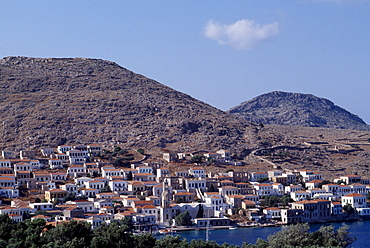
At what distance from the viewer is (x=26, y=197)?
76.9 meters

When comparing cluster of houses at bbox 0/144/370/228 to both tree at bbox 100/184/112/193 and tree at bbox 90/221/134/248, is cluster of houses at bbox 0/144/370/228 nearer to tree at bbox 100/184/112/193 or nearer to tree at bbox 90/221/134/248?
tree at bbox 100/184/112/193

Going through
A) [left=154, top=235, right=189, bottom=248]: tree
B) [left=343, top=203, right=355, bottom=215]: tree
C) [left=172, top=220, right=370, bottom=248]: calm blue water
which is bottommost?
[left=172, top=220, right=370, bottom=248]: calm blue water

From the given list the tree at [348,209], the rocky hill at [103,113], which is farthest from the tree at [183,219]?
the rocky hill at [103,113]

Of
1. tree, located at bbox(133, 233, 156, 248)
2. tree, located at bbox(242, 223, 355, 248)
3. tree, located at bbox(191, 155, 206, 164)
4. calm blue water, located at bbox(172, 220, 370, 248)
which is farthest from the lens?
tree, located at bbox(191, 155, 206, 164)

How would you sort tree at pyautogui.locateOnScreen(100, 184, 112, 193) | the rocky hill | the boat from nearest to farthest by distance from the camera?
the boat < tree at pyautogui.locateOnScreen(100, 184, 112, 193) < the rocky hill

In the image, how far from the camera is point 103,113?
390ft

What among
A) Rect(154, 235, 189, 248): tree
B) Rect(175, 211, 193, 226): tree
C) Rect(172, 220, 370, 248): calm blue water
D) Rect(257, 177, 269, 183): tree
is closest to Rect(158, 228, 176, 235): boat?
Rect(172, 220, 370, 248): calm blue water

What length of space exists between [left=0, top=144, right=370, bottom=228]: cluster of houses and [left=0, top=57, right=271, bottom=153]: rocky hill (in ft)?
37.8

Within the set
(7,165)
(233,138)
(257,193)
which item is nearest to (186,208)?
(257,193)

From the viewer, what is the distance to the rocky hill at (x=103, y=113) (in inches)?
4252

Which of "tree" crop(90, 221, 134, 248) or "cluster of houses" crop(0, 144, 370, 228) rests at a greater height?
"cluster of houses" crop(0, 144, 370, 228)

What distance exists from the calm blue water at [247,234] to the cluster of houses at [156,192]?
11.8 ft

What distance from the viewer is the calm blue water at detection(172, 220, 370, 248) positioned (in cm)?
6150

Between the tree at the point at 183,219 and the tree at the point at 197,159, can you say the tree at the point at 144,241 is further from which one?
the tree at the point at 197,159
